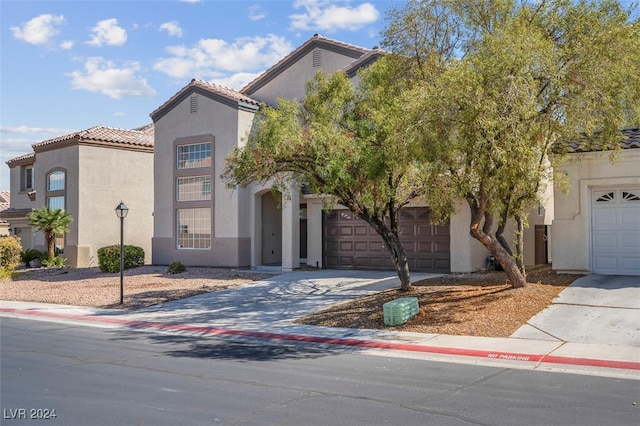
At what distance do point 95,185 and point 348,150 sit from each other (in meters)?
20.9

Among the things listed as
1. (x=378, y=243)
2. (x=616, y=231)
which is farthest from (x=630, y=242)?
(x=378, y=243)

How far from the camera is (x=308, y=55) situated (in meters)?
24.4

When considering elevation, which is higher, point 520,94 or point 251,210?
point 520,94

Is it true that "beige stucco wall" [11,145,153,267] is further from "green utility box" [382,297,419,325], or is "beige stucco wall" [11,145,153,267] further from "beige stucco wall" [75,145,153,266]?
"green utility box" [382,297,419,325]

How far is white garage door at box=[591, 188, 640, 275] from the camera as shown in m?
15.9

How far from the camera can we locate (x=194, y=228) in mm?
26188

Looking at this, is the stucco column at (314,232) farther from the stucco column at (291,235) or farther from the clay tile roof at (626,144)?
the clay tile roof at (626,144)

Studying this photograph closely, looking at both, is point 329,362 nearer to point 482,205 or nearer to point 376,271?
point 482,205

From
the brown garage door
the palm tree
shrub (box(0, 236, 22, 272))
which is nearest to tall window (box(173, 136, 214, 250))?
the brown garage door

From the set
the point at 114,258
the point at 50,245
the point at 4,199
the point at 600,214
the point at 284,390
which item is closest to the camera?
the point at 284,390

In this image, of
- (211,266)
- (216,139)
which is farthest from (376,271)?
(216,139)

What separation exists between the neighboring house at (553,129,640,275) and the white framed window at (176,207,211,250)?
14557 millimetres

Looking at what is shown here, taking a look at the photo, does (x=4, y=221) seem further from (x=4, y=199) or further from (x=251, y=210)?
(x=251, y=210)

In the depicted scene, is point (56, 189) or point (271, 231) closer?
point (271, 231)
